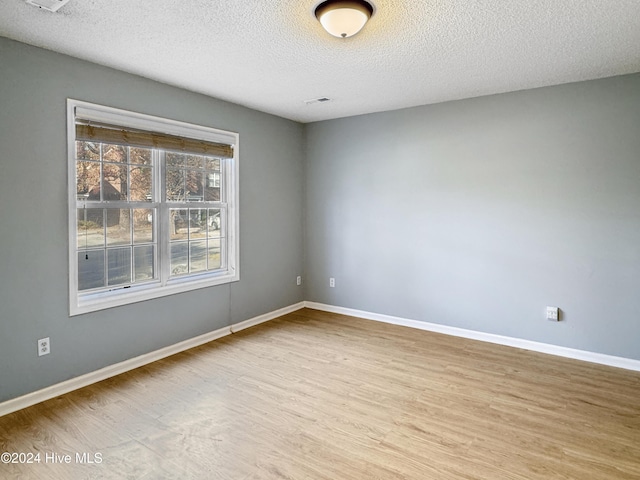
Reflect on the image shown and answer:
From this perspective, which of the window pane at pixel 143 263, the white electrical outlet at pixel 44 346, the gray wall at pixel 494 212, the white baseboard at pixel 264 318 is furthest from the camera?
the white baseboard at pixel 264 318

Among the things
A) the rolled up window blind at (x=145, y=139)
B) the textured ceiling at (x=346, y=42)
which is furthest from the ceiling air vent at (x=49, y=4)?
the rolled up window blind at (x=145, y=139)

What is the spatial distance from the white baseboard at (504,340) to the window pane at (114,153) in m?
3.03

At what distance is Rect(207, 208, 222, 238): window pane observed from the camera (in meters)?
4.06

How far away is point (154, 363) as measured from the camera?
3.34 meters

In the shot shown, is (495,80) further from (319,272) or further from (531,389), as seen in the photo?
(319,272)

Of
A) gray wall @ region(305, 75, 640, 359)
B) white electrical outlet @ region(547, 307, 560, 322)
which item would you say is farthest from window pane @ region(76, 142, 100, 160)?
white electrical outlet @ region(547, 307, 560, 322)

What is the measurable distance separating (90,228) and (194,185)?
1.10 metres

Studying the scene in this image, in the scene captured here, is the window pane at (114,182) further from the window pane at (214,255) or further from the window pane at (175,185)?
the window pane at (214,255)

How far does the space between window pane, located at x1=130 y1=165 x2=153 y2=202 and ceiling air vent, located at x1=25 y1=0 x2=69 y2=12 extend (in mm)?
1398

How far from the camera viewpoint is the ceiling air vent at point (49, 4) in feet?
6.71

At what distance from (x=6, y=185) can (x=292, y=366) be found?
2498 mm

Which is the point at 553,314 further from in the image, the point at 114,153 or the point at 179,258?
the point at 114,153

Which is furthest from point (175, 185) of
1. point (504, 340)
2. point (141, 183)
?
point (504, 340)

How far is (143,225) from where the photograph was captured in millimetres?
3451
